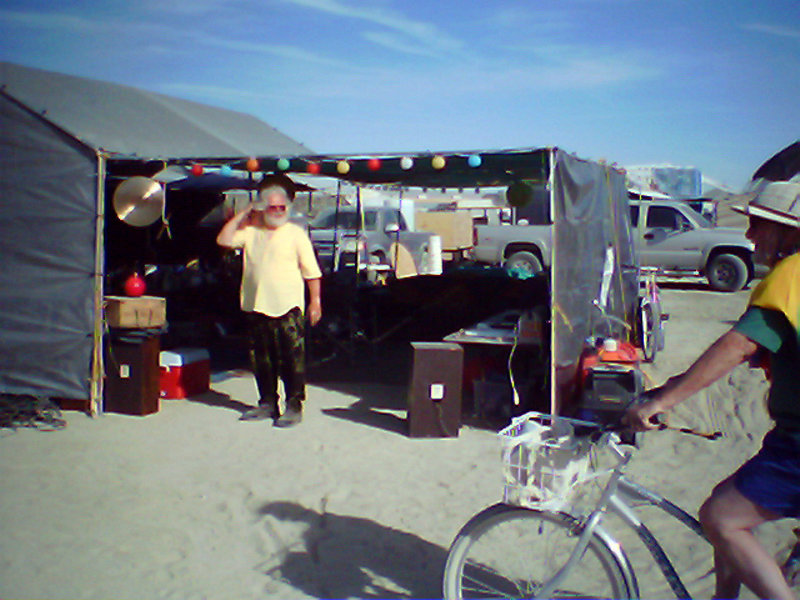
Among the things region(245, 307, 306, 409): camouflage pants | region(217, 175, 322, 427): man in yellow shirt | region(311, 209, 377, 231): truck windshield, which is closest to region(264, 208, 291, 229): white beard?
region(217, 175, 322, 427): man in yellow shirt

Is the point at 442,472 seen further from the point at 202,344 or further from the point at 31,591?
the point at 202,344

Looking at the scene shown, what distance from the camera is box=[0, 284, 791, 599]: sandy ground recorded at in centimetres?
362

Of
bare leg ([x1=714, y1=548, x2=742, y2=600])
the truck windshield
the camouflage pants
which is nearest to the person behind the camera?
bare leg ([x1=714, y1=548, x2=742, y2=600])

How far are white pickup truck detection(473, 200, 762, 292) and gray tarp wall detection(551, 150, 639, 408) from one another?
716 centimetres

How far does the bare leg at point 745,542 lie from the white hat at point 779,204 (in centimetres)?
82

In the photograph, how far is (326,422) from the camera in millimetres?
6512

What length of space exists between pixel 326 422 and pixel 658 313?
4.54m

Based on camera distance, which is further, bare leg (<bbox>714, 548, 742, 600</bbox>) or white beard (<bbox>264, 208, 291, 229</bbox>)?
white beard (<bbox>264, 208, 291, 229</bbox>)

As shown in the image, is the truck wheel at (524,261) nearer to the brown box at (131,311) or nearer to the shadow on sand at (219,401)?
the shadow on sand at (219,401)

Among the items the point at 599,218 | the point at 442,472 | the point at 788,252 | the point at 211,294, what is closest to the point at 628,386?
the point at 442,472

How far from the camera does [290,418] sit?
6.32 meters

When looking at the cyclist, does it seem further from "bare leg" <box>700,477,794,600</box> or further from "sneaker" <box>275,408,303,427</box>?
"sneaker" <box>275,408,303,427</box>

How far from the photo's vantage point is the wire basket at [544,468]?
255 cm

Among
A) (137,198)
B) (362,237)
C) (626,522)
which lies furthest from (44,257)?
(362,237)
